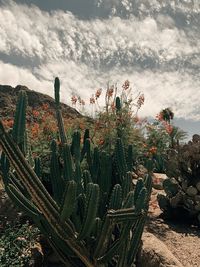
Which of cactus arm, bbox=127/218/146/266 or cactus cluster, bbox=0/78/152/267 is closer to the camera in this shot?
cactus cluster, bbox=0/78/152/267

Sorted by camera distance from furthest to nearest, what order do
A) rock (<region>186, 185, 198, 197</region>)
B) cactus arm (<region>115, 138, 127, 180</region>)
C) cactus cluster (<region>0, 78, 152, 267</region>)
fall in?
rock (<region>186, 185, 198, 197</region>), cactus arm (<region>115, 138, 127, 180</region>), cactus cluster (<region>0, 78, 152, 267</region>)

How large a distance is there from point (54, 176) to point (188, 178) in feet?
8.08

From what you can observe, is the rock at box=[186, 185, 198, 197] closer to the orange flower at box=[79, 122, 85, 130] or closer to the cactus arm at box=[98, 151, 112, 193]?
the cactus arm at box=[98, 151, 112, 193]

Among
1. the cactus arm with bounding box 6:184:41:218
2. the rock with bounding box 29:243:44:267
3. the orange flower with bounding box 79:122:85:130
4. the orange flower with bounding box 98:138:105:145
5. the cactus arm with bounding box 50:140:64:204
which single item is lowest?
the rock with bounding box 29:243:44:267

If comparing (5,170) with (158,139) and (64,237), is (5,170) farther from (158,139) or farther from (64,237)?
(158,139)

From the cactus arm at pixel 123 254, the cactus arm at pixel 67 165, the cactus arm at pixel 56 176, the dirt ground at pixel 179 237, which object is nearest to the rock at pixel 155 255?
the dirt ground at pixel 179 237

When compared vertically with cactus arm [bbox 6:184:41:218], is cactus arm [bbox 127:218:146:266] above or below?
below

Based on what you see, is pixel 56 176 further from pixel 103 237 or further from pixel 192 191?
pixel 192 191

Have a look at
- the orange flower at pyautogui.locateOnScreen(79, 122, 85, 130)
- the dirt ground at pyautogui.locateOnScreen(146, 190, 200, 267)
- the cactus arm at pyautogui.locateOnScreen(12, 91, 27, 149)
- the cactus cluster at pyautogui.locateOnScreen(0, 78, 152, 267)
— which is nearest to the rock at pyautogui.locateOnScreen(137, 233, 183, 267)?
the dirt ground at pyautogui.locateOnScreen(146, 190, 200, 267)

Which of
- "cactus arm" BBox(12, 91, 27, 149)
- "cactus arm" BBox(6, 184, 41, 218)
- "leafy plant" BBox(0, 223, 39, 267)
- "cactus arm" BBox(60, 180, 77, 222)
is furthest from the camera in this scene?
"leafy plant" BBox(0, 223, 39, 267)

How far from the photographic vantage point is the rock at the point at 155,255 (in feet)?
13.4

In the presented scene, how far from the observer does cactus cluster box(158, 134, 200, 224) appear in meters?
5.51

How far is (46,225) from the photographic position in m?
3.63

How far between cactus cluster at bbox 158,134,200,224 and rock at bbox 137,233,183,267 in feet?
3.90
